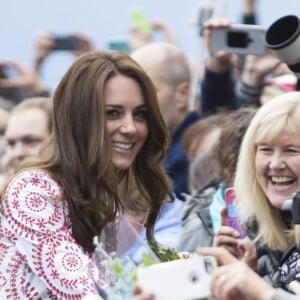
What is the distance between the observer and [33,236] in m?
4.43

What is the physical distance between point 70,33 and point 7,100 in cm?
76

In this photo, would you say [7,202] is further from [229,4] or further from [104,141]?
[229,4]

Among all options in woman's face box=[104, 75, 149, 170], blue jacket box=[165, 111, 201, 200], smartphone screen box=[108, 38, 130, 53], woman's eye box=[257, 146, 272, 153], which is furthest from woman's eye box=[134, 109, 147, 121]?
smartphone screen box=[108, 38, 130, 53]

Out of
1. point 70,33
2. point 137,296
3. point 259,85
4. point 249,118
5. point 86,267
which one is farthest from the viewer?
point 70,33

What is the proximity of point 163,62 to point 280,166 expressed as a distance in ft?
8.63

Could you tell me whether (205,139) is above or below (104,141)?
below

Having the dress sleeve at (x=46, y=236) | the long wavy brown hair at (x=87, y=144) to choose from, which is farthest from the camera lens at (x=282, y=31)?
the dress sleeve at (x=46, y=236)

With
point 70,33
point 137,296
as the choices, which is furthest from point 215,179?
point 70,33

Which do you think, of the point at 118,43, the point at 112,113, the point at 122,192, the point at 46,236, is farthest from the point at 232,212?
the point at 118,43

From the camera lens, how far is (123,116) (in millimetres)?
4723

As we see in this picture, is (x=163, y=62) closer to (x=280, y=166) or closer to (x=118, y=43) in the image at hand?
(x=118, y=43)

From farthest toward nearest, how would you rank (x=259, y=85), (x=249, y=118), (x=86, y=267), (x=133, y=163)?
(x=259, y=85)
(x=249, y=118)
(x=133, y=163)
(x=86, y=267)

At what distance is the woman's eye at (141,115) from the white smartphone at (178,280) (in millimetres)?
1389

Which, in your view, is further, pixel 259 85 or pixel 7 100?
pixel 7 100
